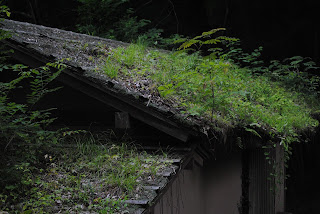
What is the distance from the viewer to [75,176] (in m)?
3.43

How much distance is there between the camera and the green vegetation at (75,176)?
2916 millimetres

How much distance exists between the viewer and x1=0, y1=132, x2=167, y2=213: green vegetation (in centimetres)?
292

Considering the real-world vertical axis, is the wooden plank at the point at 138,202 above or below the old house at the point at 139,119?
below

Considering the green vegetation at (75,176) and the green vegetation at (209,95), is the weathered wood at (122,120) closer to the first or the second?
the green vegetation at (75,176)

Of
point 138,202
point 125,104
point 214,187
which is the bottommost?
point 214,187

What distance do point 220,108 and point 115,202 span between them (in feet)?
6.46

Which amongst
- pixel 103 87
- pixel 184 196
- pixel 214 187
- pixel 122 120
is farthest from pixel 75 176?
pixel 214 187

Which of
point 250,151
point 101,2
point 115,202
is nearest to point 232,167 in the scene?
point 250,151

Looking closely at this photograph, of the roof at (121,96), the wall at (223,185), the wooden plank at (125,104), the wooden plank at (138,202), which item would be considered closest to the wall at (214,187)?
the wall at (223,185)

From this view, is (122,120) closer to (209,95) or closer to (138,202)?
(209,95)

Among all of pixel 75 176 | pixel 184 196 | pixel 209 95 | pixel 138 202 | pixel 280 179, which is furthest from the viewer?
pixel 280 179

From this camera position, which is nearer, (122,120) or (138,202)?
(138,202)

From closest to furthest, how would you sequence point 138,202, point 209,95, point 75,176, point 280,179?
point 138,202
point 75,176
point 209,95
point 280,179

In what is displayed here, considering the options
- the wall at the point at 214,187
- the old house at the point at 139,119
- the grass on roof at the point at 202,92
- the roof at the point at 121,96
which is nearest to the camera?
the roof at the point at 121,96
